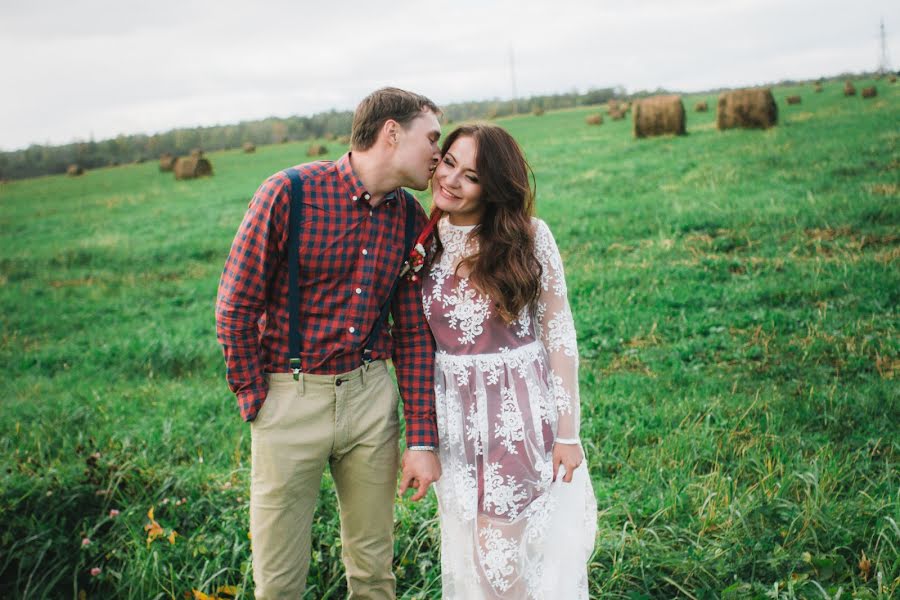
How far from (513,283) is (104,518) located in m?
2.73

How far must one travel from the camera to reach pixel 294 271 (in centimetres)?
241

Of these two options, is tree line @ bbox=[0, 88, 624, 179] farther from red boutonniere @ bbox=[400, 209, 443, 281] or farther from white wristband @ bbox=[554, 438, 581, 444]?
white wristband @ bbox=[554, 438, 581, 444]

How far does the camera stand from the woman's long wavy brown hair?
2.45m

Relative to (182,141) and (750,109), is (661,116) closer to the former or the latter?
(750,109)

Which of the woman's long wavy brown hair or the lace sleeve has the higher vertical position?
the woman's long wavy brown hair

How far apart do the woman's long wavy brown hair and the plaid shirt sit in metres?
0.32

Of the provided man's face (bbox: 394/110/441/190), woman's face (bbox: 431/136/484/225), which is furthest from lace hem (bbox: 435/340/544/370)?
man's face (bbox: 394/110/441/190)

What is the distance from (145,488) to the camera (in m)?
3.87

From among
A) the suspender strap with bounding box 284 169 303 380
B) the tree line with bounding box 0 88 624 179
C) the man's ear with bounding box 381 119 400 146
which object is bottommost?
the suspender strap with bounding box 284 169 303 380

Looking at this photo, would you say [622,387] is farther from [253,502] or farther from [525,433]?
[253,502]

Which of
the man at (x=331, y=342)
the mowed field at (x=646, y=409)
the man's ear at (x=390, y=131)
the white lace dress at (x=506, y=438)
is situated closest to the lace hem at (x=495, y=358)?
the white lace dress at (x=506, y=438)

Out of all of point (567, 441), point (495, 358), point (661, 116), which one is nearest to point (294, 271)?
point (495, 358)

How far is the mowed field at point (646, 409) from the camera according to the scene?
3.07m

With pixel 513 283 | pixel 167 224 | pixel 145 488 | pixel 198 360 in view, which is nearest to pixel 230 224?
pixel 167 224
